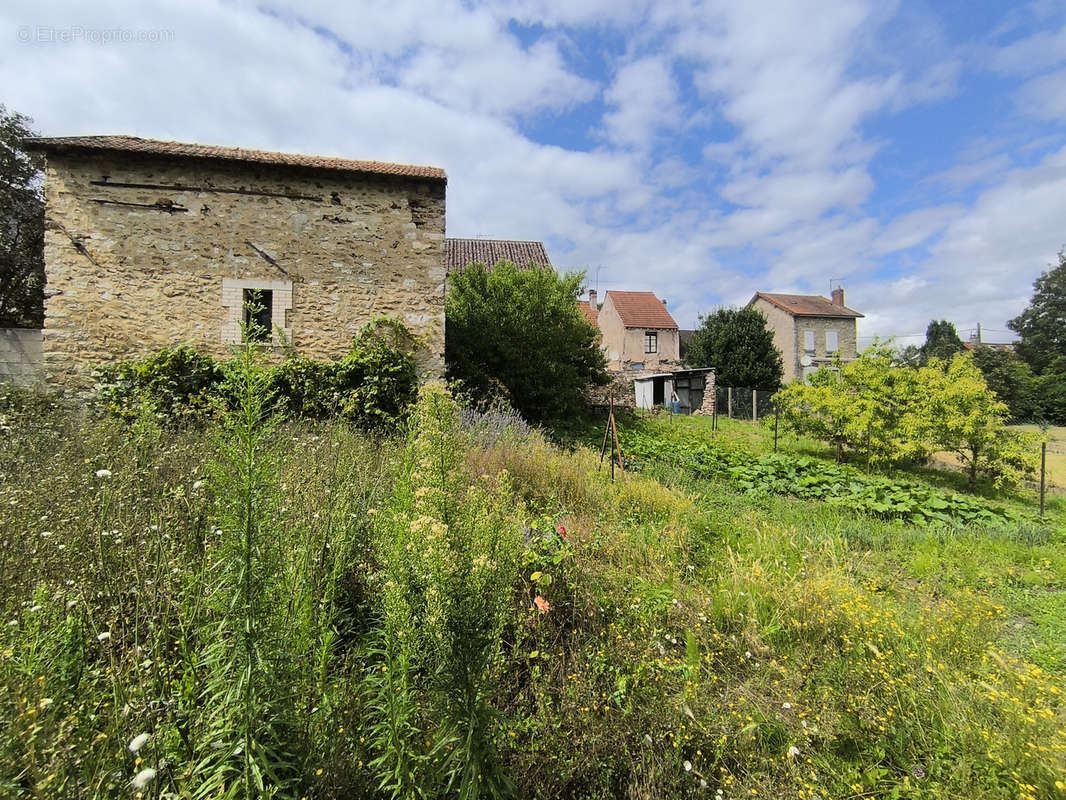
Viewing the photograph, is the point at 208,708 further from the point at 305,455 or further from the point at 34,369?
the point at 34,369

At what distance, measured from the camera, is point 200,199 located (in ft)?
27.5

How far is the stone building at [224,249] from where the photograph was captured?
794cm

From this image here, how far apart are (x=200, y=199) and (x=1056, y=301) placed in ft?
168

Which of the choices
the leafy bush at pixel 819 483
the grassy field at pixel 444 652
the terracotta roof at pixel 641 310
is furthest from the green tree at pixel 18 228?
the terracotta roof at pixel 641 310

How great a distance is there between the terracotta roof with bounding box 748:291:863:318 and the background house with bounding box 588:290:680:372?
8.93 m

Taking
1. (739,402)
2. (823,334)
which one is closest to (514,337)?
(739,402)

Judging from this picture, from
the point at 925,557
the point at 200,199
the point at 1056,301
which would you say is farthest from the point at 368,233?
the point at 1056,301

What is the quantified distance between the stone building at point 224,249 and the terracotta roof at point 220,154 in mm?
28

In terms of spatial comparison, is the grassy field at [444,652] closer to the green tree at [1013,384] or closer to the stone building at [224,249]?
the stone building at [224,249]

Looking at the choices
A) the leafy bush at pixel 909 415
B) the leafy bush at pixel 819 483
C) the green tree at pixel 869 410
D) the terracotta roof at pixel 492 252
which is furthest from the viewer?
the terracotta roof at pixel 492 252

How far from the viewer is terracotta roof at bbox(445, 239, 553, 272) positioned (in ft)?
59.4

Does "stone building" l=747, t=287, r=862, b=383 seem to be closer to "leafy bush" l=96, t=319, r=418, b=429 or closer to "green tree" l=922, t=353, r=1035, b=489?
"green tree" l=922, t=353, r=1035, b=489

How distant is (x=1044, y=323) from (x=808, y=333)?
19397 millimetres

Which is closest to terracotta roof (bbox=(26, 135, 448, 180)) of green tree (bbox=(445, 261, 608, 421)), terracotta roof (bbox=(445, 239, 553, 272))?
green tree (bbox=(445, 261, 608, 421))
